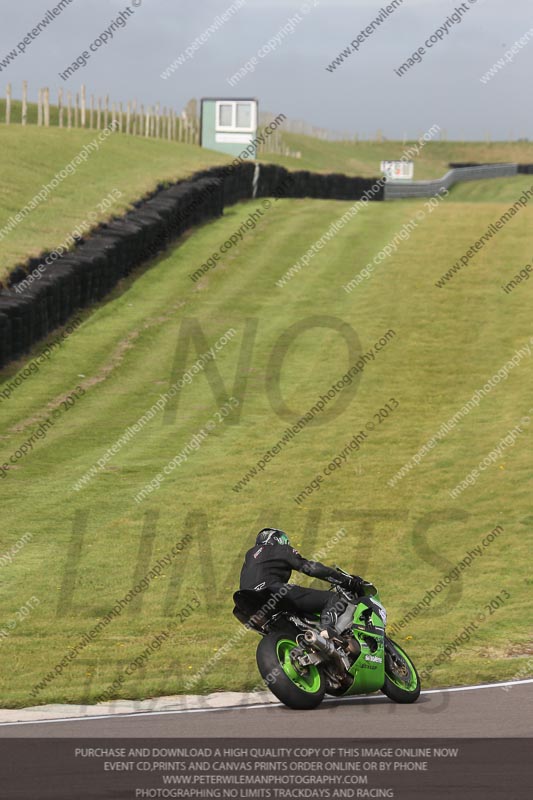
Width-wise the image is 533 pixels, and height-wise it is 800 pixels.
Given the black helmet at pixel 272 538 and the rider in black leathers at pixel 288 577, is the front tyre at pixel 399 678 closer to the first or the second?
the rider in black leathers at pixel 288 577

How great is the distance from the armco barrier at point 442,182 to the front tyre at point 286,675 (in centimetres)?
5851

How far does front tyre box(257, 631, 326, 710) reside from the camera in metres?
8.69

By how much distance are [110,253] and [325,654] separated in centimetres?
1931

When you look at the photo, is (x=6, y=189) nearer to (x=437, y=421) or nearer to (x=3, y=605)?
(x=437, y=421)

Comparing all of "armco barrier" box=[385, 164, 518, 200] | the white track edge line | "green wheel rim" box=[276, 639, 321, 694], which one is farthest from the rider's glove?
"armco barrier" box=[385, 164, 518, 200]

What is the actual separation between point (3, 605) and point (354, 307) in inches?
661

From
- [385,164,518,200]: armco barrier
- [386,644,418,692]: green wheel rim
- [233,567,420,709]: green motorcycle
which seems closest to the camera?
[233,567,420,709]: green motorcycle

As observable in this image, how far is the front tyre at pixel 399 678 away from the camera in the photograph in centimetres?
932

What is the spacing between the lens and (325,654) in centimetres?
897

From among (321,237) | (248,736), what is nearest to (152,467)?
(248,736)

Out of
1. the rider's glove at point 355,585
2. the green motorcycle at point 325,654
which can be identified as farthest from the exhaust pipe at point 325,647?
the rider's glove at point 355,585

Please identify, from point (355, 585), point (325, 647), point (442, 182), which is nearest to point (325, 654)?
point (325, 647)

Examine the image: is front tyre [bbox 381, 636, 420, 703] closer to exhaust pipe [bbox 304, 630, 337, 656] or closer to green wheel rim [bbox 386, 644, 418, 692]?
green wheel rim [bbox 386, 644, 418, 692]

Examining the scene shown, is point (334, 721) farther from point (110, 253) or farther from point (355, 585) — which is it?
point (110, 253)
